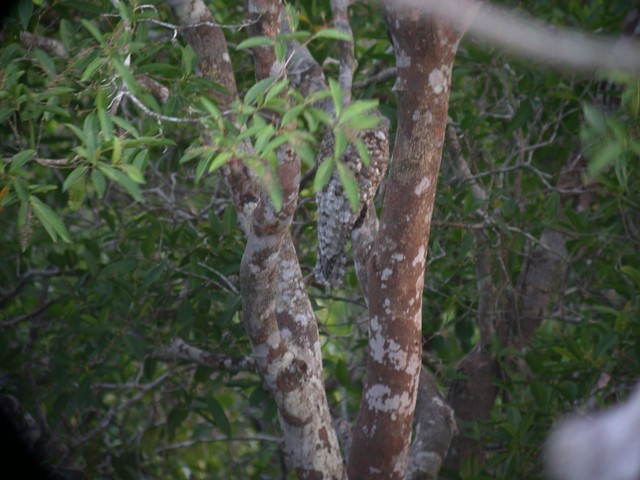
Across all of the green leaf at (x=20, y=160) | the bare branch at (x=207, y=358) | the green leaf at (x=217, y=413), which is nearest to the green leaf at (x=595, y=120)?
the green leaf at (x=20, y=160)

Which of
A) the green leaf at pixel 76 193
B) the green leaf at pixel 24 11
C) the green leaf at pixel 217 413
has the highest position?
the green leaf at pixel 24 11

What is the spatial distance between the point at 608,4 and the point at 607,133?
7.95 feet

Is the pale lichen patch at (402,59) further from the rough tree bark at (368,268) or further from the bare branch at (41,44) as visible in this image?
the bare branch at (41,44)

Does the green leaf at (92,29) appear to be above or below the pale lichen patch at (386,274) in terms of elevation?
above

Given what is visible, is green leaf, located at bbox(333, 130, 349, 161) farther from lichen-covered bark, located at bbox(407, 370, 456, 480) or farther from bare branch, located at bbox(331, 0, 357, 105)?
lichen-covered bark, located at bbox(407, 370, 456, 480)

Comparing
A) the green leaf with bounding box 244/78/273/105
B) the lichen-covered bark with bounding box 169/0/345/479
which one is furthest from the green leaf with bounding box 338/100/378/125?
the lichen-covered bark with bounding box 169/0/345/479

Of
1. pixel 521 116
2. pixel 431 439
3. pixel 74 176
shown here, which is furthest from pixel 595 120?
pixel 521 116

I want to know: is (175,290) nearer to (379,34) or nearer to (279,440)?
(279,440)

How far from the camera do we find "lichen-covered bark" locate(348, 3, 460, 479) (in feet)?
7.09

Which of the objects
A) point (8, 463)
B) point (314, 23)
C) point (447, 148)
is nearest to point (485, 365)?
point (447, 148)

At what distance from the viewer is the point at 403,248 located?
7.54ft

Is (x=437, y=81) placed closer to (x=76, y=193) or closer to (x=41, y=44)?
(x=76, y=193)

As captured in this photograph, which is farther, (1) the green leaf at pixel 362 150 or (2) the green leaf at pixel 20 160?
(2) the green leaf at pixel 20 160

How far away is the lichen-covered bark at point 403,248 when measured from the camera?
7.09 feet
